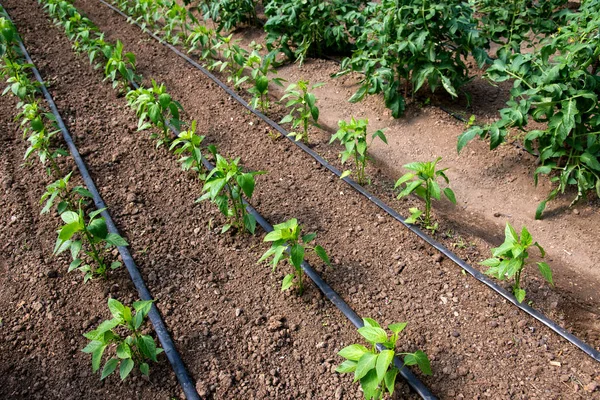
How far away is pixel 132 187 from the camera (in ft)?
12.4

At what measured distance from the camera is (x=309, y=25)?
528 cm

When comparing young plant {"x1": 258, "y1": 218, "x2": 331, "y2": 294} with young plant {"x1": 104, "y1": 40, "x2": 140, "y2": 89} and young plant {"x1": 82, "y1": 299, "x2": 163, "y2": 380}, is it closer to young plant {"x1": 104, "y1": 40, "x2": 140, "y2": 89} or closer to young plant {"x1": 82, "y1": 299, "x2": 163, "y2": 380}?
young plant {"x1": 82, "y1": 299, "x2": 163, "y2": 380}

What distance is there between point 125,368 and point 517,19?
14.7 feet

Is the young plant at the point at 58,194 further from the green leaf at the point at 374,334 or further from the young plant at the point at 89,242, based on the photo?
the green leaf at the point at 374,334

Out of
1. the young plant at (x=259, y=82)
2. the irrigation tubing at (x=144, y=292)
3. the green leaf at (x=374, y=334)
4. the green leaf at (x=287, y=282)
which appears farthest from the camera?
the young plant at (x=259, y=82)

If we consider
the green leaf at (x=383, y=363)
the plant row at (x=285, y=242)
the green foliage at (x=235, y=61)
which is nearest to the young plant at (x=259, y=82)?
the green foliage at (x=235, y=61)

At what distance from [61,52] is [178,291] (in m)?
4.67

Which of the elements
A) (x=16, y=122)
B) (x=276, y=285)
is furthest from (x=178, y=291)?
(x=16, y=122)

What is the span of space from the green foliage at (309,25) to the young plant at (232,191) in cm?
250

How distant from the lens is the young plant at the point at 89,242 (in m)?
2.72

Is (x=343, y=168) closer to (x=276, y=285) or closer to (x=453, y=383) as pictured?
(x=276, y=285)

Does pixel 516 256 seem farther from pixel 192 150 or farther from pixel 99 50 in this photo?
pixel 99 50

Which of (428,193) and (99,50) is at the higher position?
(428,193)

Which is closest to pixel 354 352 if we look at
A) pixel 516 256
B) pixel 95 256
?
pixel 516 256
